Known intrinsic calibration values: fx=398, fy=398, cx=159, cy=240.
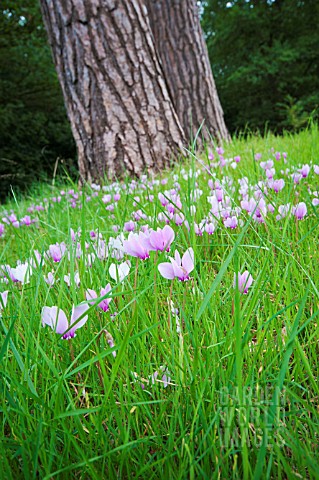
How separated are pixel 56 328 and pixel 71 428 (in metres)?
0.22

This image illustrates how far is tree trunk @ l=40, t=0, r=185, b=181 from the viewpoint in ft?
12.8

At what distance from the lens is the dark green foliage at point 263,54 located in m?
16.0

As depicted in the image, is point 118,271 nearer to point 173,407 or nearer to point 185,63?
point 173,407

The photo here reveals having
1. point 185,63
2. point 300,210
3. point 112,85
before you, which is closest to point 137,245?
point 300,210

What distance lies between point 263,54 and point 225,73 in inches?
72.0

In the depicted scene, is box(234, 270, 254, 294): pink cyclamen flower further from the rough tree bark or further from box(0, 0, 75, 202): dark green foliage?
box(0, 0, 75, 202): dark green foliage

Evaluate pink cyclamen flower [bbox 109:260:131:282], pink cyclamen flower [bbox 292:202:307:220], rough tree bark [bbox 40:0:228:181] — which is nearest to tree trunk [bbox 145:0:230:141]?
rough tree bark [bbox 40:0:228:181]

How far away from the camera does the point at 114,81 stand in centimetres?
394

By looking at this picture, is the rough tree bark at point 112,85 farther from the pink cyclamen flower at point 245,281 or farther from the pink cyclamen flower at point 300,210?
the pink cyclamen flower at point 245,281

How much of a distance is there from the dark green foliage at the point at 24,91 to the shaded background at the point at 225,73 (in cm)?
3

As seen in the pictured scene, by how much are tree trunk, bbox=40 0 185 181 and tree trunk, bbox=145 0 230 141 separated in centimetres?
103

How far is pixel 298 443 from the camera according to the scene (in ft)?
2.27

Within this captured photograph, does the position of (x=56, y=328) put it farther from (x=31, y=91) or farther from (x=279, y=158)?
(x=31, y=91)

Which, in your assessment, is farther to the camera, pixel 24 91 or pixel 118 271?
pixel 24 91
